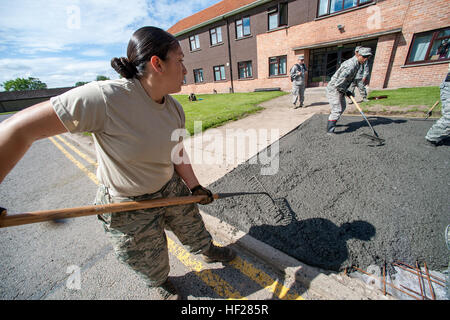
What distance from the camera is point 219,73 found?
A: 19.2m

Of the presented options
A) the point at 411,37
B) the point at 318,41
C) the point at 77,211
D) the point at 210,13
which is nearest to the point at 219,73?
the point at 210,13

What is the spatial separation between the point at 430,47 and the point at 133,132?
45.8 feet

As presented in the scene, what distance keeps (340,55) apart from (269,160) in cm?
1218

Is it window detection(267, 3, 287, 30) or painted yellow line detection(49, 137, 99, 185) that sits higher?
window detection(267, 3, 287, 30)

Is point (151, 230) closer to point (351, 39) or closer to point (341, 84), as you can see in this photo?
point (341, 84)

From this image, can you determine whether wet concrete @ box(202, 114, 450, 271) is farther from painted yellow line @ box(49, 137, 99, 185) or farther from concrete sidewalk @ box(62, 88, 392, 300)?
painted yellow line @ box(49, 137, 99, 185)

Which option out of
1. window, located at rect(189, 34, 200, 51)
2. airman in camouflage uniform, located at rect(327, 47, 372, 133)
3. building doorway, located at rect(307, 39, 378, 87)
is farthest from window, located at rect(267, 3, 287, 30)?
airman in camouflage uniform, located at rect(327, 47, 372, 133)

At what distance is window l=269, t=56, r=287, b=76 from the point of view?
14.4 meters

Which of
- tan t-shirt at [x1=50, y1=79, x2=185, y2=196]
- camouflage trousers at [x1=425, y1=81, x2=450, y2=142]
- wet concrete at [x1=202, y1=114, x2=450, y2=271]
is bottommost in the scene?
wet concrete at [x1=202, y1=114, x2=450, y2=271]

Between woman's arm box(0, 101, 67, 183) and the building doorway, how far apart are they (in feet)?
48.6

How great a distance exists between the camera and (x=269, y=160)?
155 inches

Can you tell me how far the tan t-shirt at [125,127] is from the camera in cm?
100

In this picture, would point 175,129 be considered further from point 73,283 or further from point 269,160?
point 269,160
